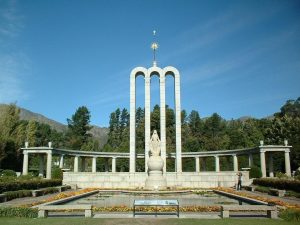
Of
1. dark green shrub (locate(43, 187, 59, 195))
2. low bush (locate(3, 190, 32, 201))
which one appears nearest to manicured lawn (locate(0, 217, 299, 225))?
low bush (locate(3, 190, 32, 201))

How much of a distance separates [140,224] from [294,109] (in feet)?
255

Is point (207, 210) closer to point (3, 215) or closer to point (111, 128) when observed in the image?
point (3, 215)

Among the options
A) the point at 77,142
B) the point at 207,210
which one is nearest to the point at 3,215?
the point at 207,210

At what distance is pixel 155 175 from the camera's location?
3147 cm

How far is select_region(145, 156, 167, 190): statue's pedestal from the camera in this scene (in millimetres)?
31109

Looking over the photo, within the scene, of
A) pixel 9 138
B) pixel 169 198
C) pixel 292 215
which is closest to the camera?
pixel 292 215

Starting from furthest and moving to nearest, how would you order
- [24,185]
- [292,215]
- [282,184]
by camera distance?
[282,184]
[24,185]
[292,215]

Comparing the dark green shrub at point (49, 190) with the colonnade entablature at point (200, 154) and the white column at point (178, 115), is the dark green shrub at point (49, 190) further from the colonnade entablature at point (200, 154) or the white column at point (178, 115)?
the colonnade entablature at point (200, 154)

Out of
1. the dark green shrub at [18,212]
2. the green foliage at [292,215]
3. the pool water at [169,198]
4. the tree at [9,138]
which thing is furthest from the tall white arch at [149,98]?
the green foliage at [292,215]

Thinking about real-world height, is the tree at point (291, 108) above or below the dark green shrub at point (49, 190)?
above

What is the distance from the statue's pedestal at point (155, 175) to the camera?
31.1m

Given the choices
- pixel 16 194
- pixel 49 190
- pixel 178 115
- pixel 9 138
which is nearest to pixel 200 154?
pixel 178 115

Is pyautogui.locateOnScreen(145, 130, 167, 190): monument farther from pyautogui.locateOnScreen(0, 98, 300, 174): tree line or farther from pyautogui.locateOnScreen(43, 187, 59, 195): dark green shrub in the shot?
pyautogui.locateOnScreen(0, 98, 300, 174): tree line

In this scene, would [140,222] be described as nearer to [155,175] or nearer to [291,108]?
[155,175]
